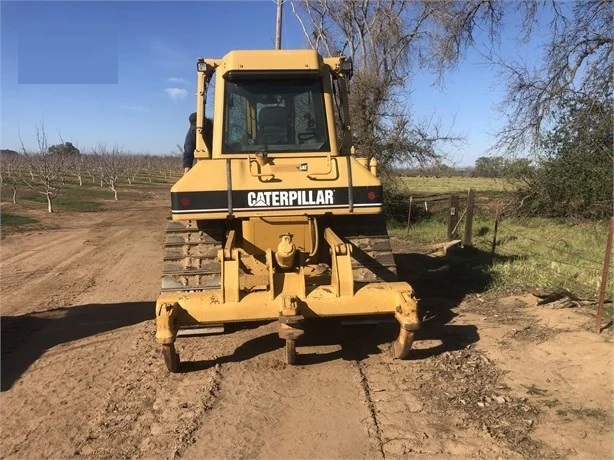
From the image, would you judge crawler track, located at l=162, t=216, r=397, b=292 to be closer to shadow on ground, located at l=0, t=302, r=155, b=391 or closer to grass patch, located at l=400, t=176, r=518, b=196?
shadow on ground, located at l=0, t=302, r=155, b=391

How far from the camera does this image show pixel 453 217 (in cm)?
1237

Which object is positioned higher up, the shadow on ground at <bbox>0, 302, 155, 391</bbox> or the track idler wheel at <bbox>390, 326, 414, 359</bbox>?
the track idler wheel at <bbox>390, 326, 414, 359</bbox>

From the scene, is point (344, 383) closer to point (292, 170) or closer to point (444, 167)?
point (292, 170)

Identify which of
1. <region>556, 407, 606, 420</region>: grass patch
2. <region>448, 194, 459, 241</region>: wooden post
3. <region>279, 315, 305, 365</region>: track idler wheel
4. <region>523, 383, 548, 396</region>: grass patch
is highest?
<region>448, 194, 459, 241</region>: wooden post

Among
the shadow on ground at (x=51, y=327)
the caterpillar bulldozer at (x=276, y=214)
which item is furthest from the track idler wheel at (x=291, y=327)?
the shadow on ground at (x=51, y=327)

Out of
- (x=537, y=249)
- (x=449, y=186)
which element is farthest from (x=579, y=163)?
(x=449, y=186)

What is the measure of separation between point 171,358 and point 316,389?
1297mm

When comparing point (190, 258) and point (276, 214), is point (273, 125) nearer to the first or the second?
point (276, 214)

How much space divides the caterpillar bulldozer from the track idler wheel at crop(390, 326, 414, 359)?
0.6 inches

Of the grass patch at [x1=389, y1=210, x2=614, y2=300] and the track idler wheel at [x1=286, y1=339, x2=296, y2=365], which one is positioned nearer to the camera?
the track idler wheel at [x1=286, y1=339, x2=296, y2=365]

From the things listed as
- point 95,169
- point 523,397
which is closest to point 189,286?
point 523,397

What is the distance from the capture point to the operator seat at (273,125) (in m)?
5.71

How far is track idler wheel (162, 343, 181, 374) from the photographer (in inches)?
182

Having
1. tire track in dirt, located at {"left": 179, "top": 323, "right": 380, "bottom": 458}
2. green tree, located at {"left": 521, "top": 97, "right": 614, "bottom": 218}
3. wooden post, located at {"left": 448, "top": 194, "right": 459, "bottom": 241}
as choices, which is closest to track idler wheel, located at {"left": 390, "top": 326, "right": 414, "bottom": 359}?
tire track in dirt, located at {"left": 179, "top": 323, "right": 380, "bottom": 458}
